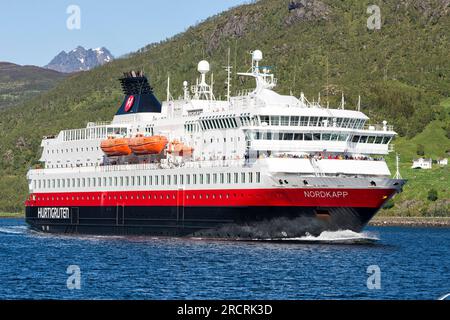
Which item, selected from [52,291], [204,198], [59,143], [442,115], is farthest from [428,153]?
[52,291]

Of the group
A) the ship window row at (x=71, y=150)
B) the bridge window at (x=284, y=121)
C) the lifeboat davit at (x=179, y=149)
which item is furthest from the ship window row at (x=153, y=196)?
the bridge window at (x=284, y=121)

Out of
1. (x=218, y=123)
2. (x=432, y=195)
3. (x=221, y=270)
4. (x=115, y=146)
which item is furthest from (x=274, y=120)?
(x=432, y=195)

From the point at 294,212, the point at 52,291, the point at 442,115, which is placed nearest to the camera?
the point at 52,291

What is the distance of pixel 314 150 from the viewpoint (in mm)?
68562

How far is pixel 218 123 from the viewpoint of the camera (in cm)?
7431

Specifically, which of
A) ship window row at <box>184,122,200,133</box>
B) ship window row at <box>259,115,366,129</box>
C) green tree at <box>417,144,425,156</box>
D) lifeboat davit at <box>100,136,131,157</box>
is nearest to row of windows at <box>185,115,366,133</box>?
ship window row at <box>259,115,366,129</box>

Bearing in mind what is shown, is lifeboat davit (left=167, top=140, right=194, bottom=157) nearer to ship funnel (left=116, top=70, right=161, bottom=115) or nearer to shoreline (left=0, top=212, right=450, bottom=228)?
ship funnel (left=116, top=70, right=161, bottom=115)

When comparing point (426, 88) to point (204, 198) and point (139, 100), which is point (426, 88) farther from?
point (204, 198)

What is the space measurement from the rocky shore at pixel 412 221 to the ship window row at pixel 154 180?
186 ft

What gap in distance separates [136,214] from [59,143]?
1723 cm

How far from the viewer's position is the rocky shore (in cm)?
13162

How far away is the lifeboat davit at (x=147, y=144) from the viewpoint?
78125 millimetres

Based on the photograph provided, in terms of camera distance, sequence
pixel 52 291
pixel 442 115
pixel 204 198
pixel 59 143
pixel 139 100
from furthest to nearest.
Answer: pixel 442 115
pixel 59 143
pixel 139 100
pixel 204 198
pixel 52 291

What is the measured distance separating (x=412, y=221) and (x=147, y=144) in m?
64.0
